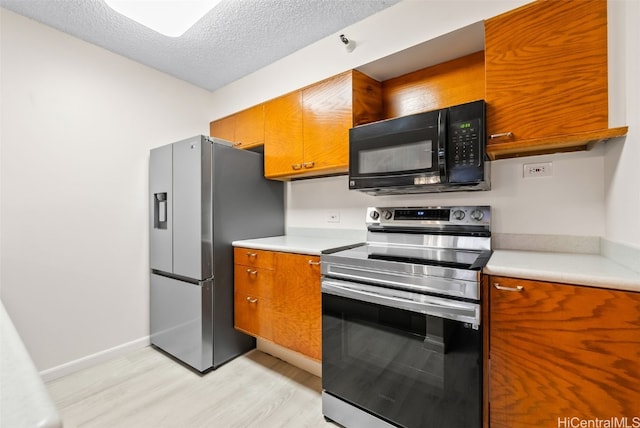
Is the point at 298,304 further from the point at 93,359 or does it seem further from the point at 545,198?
the point at 93,359

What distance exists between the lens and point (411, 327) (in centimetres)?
128

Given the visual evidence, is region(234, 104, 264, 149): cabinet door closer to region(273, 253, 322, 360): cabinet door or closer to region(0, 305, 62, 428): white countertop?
region(273, 253, 322, 360): cabinet door

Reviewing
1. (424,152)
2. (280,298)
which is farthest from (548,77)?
(280,298)

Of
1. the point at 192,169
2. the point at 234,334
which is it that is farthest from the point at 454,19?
the point at 234,334

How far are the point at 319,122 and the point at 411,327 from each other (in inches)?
54.6

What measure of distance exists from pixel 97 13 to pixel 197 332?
86.7 inches

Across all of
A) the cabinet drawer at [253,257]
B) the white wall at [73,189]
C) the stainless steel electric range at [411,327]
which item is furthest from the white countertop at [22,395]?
the white wall at [73,189]

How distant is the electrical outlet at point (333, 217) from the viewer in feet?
7.29

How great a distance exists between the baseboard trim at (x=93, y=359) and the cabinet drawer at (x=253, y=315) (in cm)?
92

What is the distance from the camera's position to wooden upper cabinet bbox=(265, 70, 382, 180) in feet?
6.04

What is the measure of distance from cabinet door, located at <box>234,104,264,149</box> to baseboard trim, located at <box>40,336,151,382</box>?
6.17 ft

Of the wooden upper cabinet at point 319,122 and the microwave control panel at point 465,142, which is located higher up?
the wooden upper cabinet at point 319,122

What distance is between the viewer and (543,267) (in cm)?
111

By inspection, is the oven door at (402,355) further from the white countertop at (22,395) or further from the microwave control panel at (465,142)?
the white countertop at (22,395)
